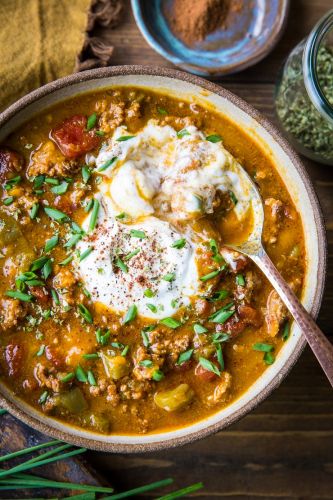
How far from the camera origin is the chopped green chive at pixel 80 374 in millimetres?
3137

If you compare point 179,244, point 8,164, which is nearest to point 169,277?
point 179,244

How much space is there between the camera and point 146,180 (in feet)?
10.2

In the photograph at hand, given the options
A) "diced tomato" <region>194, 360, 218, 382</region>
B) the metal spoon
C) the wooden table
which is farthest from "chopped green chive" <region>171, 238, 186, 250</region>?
the wooden table

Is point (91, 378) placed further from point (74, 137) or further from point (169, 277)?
point (74, 137)

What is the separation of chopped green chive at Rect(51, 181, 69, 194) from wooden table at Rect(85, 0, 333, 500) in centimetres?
99

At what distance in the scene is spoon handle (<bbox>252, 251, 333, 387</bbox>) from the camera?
2.86 metres

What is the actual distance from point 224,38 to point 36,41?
112cm

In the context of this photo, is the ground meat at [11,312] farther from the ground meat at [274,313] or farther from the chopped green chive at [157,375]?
the ground meat at [274,313]

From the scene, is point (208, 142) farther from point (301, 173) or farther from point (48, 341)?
point (48, 341)

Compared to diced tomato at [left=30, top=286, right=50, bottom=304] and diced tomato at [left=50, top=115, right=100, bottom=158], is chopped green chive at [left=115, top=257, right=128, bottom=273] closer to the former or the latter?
diced tomato at [left=30, top=286, right=50, bottom=304]

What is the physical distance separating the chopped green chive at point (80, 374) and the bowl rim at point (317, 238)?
0.26 m

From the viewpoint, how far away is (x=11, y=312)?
310 centimetres

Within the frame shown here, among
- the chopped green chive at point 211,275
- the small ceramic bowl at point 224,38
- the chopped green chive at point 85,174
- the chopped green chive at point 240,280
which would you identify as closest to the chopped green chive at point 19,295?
the chopped green chive at point 85,174

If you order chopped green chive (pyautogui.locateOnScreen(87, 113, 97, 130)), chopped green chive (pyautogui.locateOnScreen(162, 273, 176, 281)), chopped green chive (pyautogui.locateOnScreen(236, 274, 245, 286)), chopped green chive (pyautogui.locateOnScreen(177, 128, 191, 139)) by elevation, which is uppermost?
chopped green chive (pyautogui.locateOnScreen(87, 113, 97, 130))
